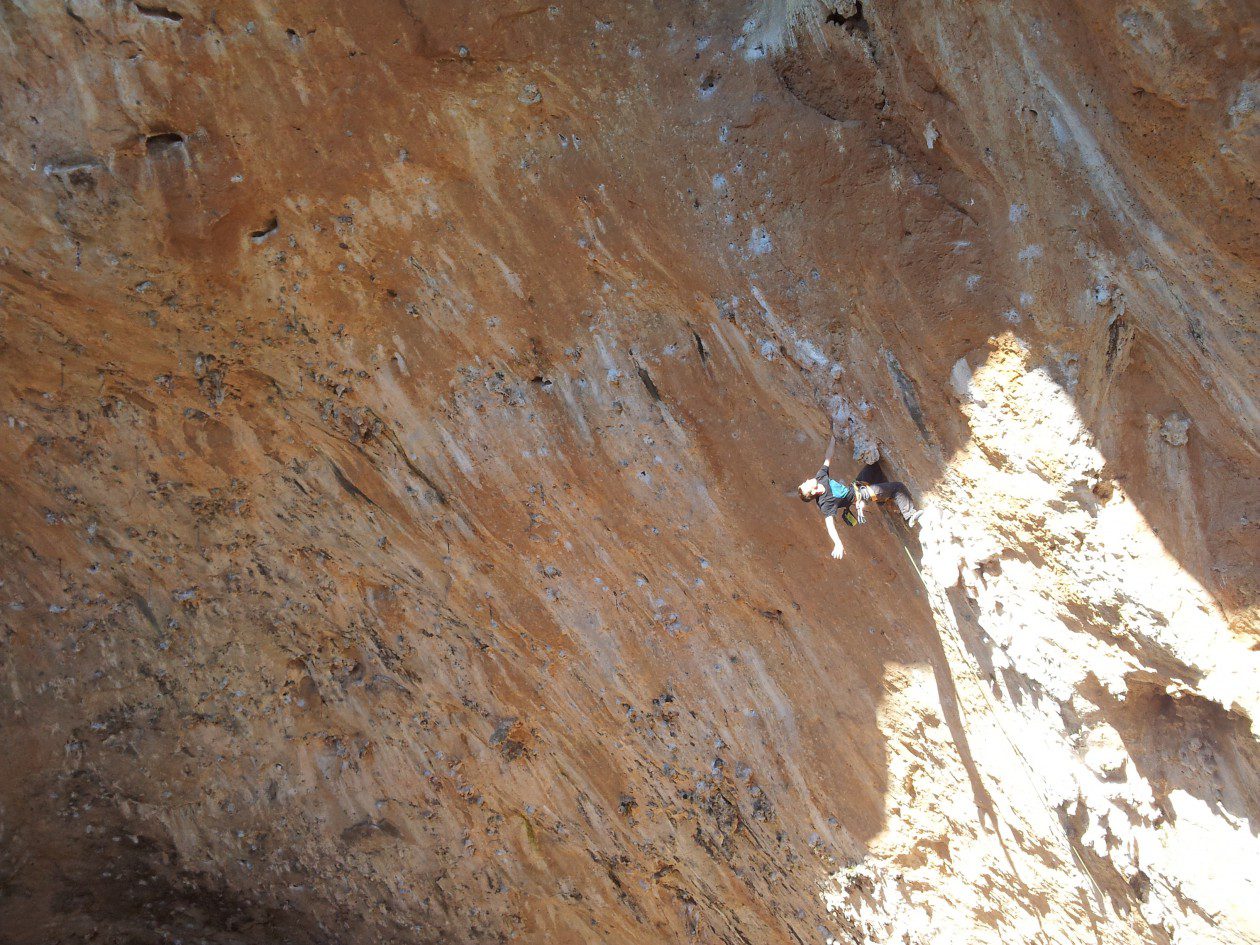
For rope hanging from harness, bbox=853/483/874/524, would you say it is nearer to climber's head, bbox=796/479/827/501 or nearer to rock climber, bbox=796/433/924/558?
rock climber, bbox=796/433/924/558

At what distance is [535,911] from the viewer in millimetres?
7938

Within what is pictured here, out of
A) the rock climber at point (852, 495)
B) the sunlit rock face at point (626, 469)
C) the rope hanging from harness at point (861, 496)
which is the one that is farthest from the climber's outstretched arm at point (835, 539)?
the sunlit rock face at point (626, 469)

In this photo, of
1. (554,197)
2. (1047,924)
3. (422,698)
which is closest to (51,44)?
(554,197)

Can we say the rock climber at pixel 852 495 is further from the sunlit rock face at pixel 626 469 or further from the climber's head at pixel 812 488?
the sunlit rock face at pixel 626 469

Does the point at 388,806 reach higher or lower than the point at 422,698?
lower

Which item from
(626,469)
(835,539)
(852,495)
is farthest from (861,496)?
(626,469)

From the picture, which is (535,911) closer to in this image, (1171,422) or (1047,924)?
(1047,924)

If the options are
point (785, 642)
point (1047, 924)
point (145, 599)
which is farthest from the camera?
point (145, 599)

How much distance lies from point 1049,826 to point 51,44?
7.48 m

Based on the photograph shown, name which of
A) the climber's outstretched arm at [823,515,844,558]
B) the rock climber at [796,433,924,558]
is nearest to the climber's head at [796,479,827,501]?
the rock climber at [796,433,924,558]

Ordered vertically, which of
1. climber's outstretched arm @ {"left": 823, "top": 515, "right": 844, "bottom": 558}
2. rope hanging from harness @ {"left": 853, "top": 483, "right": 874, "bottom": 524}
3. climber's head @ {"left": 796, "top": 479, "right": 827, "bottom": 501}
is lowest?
climber's outstretched arm @ {"left": 823, "top": 515, "right": 844, "bottom": 558}

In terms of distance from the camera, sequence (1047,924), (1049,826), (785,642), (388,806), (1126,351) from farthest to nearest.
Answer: (388,806) < (785,642) < (1047,924) < (1049,826) < (1126,351)

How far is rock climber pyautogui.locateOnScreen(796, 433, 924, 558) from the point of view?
5328 millimetres

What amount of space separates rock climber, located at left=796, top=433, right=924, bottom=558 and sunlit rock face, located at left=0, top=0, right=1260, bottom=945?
18 centimetres
